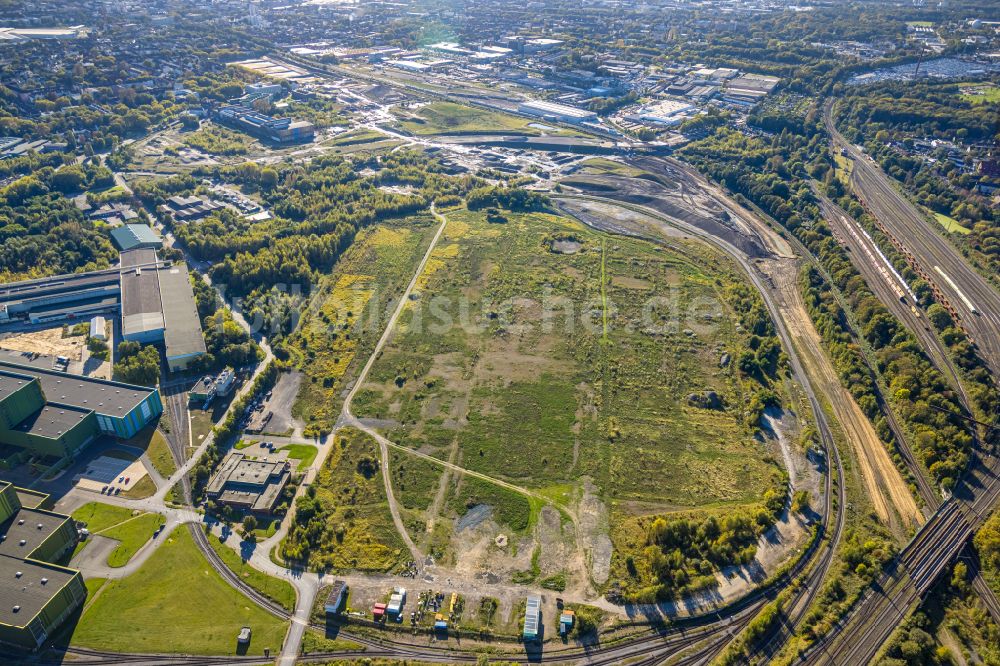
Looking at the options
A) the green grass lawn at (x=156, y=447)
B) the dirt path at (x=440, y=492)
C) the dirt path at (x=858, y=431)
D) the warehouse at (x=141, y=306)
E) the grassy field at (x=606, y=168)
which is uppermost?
the dirt path at (x=858, y=431)

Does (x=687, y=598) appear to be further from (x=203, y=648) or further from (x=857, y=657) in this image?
(x=203, y=648)

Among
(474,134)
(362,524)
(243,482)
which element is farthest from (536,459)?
(474,134)

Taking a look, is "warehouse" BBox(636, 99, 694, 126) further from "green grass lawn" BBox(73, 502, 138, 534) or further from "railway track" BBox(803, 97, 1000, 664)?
"green grass lawn" BBox(73, 502, 138, 534)

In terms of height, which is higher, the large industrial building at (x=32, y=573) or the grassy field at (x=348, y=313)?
the large industrial building at (x=32, y=573)

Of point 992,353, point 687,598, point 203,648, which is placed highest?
point 992,353

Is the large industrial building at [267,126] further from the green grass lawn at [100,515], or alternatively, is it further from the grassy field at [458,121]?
the green grass lawn at [100,515]

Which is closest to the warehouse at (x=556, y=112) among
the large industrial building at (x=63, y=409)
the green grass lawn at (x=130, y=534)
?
the large industrial building at (x=63, y=409)
